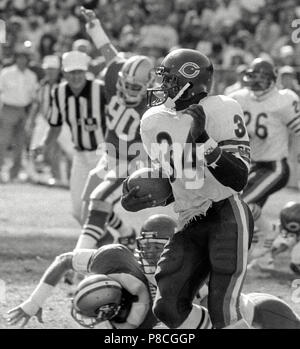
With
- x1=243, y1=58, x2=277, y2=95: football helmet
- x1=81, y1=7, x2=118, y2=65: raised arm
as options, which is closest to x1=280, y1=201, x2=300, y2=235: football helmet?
x1=243, y1=58, x2=277, y2=95: football helmet

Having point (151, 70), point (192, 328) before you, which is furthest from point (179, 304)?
point (151, 70)

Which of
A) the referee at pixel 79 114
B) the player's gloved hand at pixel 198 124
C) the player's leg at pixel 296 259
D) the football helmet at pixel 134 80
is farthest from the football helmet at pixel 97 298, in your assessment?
the referee at pixel 79 114

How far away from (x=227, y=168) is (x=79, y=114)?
374cm

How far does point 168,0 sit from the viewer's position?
15.4 m

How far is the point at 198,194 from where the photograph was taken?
4465mm

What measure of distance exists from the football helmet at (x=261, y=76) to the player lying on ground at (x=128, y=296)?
278cm

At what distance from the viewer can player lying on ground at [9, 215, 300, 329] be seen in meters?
4.41

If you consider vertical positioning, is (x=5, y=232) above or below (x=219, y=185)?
below

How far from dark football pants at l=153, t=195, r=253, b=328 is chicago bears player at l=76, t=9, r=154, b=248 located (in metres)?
2.24

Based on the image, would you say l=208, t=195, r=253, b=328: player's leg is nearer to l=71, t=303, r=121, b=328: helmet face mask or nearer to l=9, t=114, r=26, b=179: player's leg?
l=71, t=303, r=121, b=328: helmet face mask

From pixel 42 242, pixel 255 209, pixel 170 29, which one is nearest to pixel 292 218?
pixel 255 209

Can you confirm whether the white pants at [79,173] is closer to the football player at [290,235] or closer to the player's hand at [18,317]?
the football player at [290,235]

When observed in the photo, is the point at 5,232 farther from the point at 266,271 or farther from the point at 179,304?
the point at 179,304
